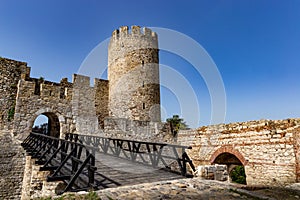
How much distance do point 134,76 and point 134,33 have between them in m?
3.20

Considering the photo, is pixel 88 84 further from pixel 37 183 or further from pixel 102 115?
pixel 37 183

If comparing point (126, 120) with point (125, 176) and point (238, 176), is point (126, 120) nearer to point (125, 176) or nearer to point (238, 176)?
point (125, 176)

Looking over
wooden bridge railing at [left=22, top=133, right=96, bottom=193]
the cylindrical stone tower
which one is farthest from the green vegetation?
wooden bridge railing at [left=22, top=133, right=96, bottom=193]

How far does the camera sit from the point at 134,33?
14039 millimetres

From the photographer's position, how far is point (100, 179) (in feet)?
14.6

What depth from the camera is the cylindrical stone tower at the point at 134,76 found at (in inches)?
529

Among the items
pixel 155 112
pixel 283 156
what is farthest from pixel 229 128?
pixel 155 112

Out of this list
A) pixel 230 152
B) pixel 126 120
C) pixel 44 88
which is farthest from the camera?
pixel 126 120

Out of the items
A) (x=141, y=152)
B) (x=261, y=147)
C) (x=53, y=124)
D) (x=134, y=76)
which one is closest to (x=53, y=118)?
(x=53, y=124)

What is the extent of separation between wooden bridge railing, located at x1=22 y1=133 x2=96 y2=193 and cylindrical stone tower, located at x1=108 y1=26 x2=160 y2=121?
6043mm

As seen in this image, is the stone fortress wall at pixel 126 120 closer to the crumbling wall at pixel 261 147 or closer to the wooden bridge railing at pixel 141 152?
the crumbling wall at pixel 261 147

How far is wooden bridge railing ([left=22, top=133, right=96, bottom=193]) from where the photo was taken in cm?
382

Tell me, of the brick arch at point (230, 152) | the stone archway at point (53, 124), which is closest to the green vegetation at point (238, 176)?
the brick arch at point (230, 152)

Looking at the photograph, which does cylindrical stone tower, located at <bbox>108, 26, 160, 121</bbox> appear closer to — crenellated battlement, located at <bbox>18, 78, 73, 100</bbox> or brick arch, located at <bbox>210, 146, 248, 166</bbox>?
crenellated battlement, located at <bbox>18, 78, 73, 100</bbox>
